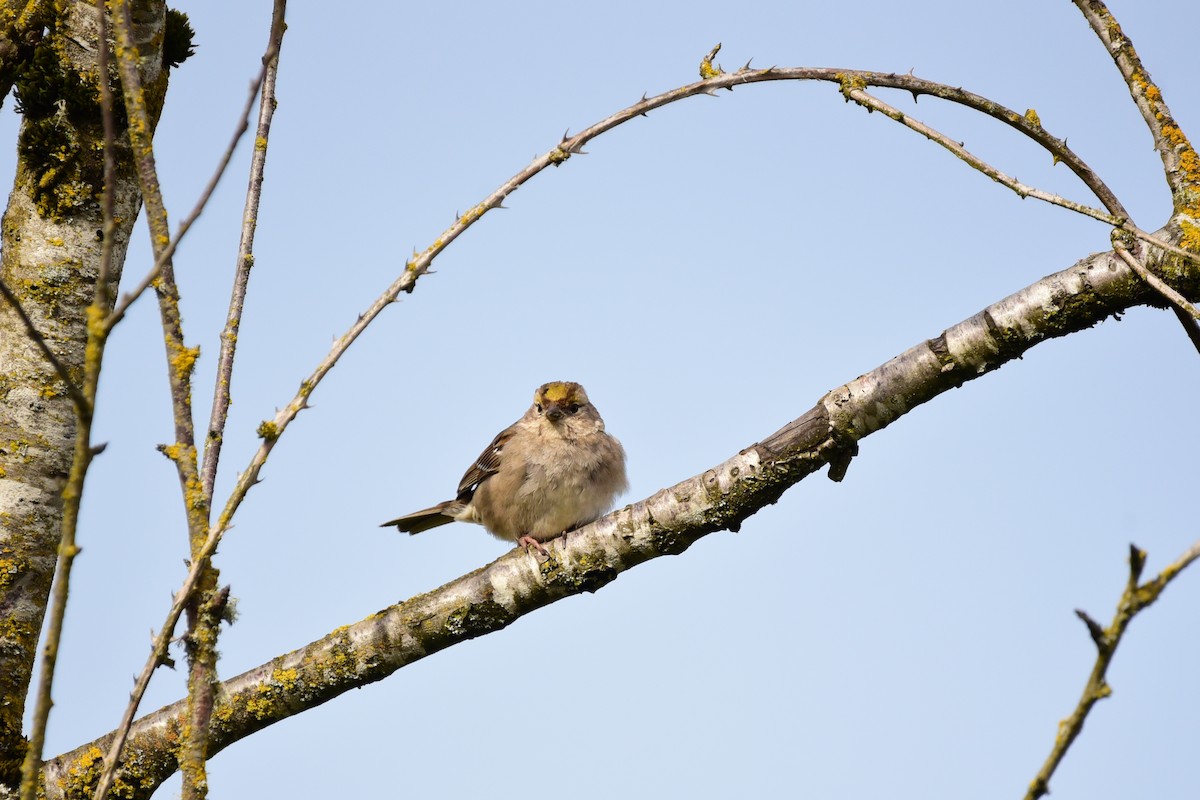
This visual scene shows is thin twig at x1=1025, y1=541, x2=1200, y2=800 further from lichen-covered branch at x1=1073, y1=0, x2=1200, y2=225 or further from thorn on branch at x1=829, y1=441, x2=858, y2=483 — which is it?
lichen-covered branch at x1=1073, y1=0, x2=1200, y2=225

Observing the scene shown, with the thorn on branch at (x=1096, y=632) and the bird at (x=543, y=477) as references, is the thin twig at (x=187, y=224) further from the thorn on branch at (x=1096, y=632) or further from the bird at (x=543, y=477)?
the bird at (x=543, y=477)

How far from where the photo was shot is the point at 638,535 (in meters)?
3.77

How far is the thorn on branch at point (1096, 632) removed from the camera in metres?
1.26

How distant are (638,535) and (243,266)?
176cm

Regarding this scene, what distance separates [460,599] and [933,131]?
207cm

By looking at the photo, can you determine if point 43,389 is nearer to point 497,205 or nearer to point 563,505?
point 497,205

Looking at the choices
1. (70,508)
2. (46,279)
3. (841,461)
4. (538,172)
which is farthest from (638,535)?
(70,508)

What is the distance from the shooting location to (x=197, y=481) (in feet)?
7.00

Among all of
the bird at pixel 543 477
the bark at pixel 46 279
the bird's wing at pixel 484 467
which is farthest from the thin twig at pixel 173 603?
the bird's wing at pixel 484 467

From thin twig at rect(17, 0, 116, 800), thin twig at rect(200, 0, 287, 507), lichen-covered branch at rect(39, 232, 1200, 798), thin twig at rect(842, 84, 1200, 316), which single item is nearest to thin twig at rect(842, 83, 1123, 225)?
thin twig at rect(842, 84, 1200, 316)

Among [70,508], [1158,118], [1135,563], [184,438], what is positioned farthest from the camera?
[1158,118]

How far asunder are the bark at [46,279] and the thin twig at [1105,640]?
2747 mm

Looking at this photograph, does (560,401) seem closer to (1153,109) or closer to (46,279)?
(46,279)

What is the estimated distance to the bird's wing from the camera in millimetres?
6637
